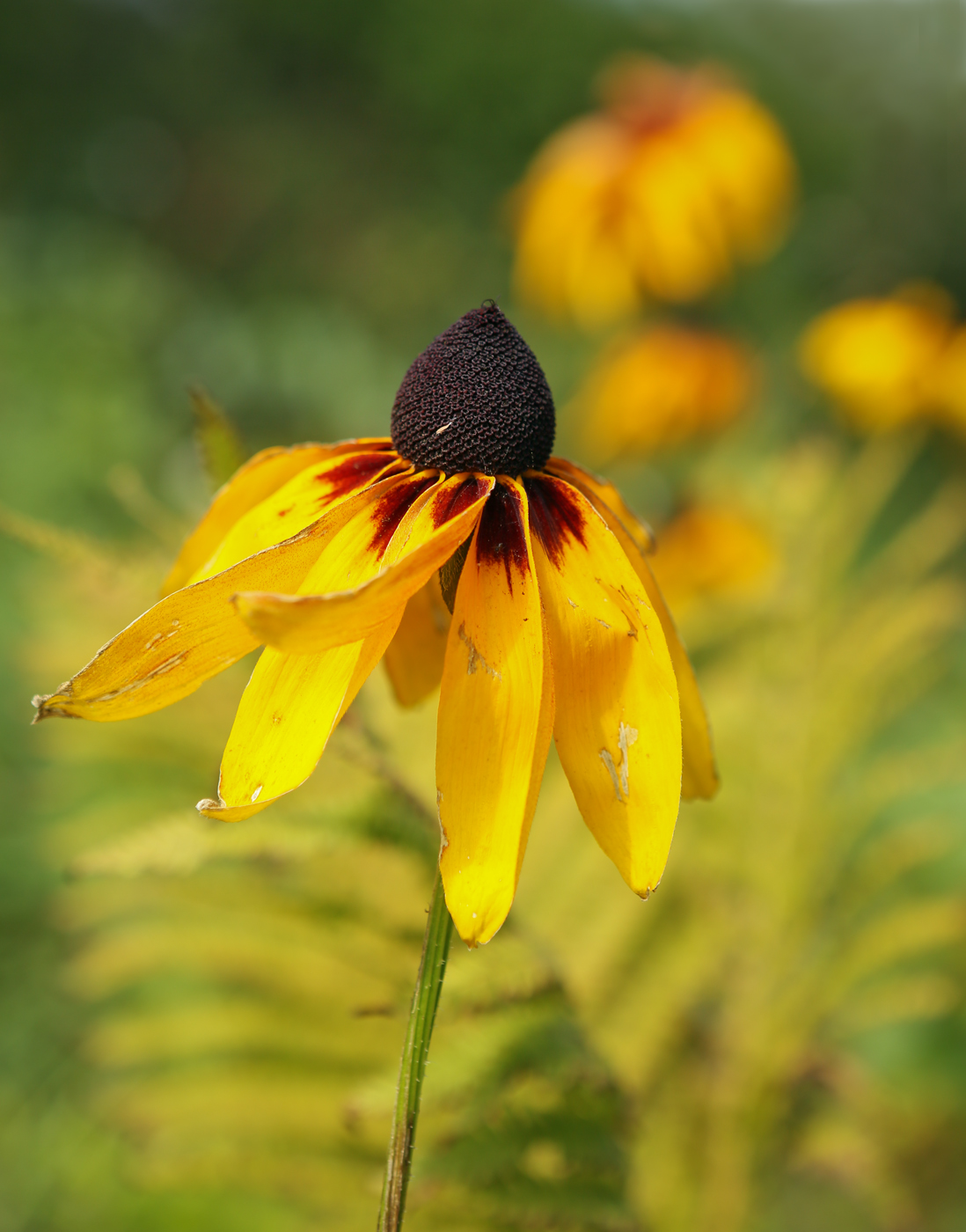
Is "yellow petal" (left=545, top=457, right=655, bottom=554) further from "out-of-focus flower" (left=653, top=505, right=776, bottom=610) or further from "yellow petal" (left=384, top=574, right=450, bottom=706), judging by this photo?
"out-of-focus flower" (left=653, top=505, right=776, bottom=610)

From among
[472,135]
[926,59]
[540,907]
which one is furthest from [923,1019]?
[472,135]

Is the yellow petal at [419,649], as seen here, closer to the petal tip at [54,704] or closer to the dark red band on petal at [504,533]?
the dark red band on petal at [504,533]

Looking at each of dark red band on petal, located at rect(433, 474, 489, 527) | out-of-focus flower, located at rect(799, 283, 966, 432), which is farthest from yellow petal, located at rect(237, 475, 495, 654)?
out-of-focus flower, located at rect(799, 283, 966, 432)

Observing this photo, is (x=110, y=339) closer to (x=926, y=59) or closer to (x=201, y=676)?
(x=926, y=59)

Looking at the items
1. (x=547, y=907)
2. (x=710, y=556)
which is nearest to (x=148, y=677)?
(x=547, y=907)

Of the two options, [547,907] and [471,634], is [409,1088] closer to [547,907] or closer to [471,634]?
[471,634]

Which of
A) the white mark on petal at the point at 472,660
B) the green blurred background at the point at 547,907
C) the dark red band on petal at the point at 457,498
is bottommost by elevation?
the green blurred background at the point at 547,907

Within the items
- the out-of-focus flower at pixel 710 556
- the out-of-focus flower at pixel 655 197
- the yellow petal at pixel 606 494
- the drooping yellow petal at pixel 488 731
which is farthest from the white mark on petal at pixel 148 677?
the out-of-focus flower at pixel 655 197
